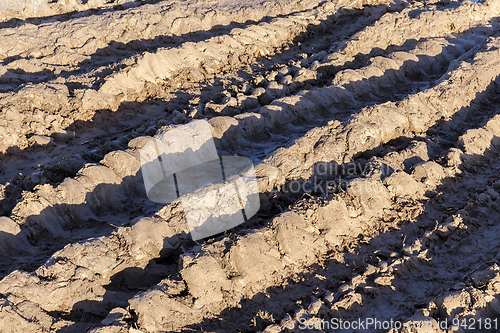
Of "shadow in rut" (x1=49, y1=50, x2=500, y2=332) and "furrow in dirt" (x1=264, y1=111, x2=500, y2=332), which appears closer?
"furrow in dirt" (x1=264, y1=111, x2=500, y2=332)

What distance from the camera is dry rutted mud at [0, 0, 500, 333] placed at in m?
6.64

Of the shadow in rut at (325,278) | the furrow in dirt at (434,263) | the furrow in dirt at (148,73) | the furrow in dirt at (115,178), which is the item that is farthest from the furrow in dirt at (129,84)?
the furrow in dirt at (434,263)

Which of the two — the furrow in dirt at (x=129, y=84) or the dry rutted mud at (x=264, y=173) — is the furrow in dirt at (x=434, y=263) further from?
the furrow in dirt at (x=129, y=84)

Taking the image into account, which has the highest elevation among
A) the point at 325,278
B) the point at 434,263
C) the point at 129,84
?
the point at 129,84

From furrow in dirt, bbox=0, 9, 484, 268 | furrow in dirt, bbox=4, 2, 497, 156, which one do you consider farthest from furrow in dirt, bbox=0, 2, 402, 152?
furrow in dirt, bbox=0, 9, 484, 268

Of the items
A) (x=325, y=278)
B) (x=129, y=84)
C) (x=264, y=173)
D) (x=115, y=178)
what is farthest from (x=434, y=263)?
(x=129, y=84)

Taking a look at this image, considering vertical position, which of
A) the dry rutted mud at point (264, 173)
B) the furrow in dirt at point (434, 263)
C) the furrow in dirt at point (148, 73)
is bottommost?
the furrow in dirt at point (434, 263)

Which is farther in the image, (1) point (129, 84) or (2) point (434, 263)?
(1) point (129, 84)

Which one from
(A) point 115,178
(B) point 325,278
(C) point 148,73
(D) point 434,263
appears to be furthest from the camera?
(C) point 148,73

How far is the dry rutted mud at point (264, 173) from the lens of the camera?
6.64 m

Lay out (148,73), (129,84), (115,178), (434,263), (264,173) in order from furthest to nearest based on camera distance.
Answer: (148,73)
(129,84)
(115,178)
(264,173)
(434,263)

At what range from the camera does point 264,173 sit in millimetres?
8773

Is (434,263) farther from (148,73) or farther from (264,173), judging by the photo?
(148,73)

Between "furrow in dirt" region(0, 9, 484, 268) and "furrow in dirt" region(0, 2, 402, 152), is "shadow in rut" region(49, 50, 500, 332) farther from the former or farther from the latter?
"furrow in dirt" region(0, 2, 402, 152)
